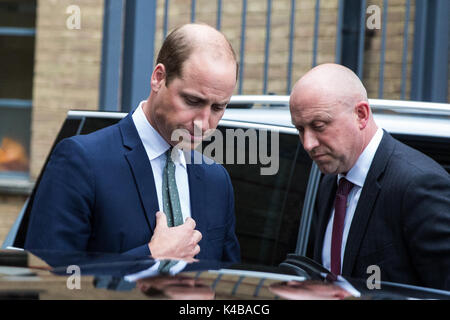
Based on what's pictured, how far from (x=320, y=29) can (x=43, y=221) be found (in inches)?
186

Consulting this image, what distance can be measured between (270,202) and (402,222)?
596mm

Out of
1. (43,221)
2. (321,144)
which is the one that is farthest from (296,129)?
(43,221)

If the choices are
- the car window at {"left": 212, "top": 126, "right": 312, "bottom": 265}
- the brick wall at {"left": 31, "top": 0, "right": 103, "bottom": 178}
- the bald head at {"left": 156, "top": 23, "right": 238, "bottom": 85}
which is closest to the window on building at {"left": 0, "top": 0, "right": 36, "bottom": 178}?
the brick wall at {"left": 31, "top": 0, "right": 103, "bottom": 178}

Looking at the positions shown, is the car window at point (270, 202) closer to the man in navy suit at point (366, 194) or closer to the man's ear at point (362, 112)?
the man in navy suit at point (366, 194)

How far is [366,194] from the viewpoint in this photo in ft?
7.18

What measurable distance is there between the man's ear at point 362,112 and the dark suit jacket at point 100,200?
2.02 feet

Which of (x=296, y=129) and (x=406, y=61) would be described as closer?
(x=296, y=129)

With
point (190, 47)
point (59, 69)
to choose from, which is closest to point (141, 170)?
point (190, 47)

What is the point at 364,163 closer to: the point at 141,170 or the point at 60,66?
the point at 141,170

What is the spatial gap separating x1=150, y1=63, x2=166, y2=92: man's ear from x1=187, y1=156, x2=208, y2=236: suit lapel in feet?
0.90

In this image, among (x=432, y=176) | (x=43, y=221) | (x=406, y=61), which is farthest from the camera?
(x=406, y=61)

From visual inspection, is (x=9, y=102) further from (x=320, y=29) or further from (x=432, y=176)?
(x=432, y=176)

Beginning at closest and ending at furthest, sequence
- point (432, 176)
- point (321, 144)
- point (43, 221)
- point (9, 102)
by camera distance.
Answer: point (43, 221) < point (432, 176) < point (321, 144) < point (9, 102)

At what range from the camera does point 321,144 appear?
229 centimetres
